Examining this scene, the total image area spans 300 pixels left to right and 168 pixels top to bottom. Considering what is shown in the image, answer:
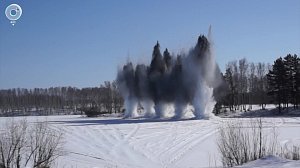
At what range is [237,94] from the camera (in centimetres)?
8688

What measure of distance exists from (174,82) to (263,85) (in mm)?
41091

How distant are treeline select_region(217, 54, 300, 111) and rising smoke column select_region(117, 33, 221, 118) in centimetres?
901

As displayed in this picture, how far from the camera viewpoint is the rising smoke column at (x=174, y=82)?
5469 cm

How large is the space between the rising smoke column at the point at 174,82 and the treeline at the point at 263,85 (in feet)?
29.5

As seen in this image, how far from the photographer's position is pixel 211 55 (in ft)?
181

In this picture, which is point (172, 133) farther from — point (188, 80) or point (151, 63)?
point (151, 63)

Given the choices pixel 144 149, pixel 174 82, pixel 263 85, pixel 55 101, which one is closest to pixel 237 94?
pixel 263 85

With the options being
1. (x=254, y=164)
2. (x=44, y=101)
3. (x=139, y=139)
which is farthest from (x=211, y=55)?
(x=44, y=101)

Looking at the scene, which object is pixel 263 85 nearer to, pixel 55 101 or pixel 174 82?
pixel 174 82

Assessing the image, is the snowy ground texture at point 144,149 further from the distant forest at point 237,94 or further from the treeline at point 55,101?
the treeline at point 55,101

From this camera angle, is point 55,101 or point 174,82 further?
point 55,101

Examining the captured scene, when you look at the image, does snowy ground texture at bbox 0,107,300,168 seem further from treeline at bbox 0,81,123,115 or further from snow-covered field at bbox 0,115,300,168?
treeline at bbox 0,81,123,115

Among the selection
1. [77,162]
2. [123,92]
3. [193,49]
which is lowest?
[77,162]

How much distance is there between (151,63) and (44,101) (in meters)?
95.8
